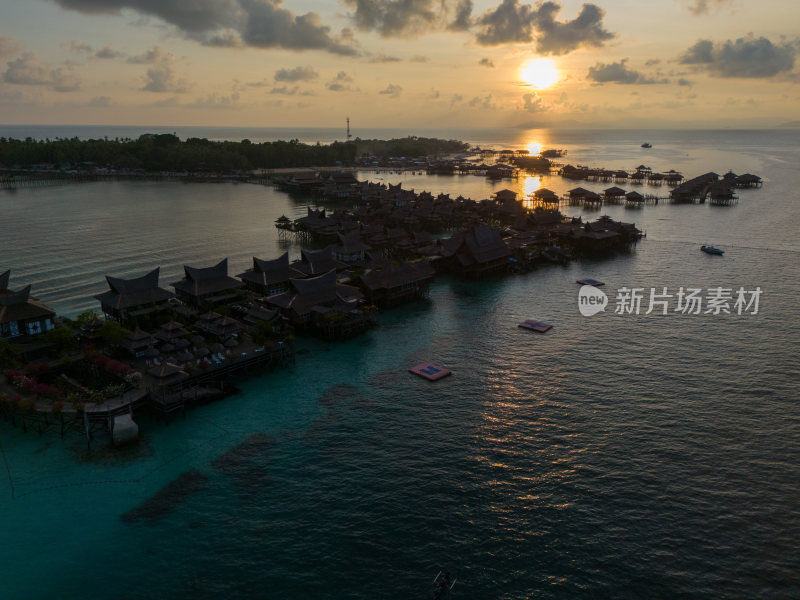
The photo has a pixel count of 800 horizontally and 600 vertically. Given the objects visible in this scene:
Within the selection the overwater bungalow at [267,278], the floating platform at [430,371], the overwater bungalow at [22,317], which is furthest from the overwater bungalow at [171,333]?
the floating platform at [430,371]

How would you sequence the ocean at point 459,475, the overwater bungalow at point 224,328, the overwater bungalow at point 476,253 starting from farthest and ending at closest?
the overwater bungalow at point 476,253
the overwater bungalow at point 224,328
the ocean at point 459,475

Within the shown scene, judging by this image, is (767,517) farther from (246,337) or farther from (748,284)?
(748,284)

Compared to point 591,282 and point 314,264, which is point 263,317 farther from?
point 591,282

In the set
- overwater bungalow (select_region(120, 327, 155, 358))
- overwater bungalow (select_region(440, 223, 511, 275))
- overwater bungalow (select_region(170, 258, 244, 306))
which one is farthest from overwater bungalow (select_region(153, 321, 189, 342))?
overwater bungalow (select_region(440, 223, 511, 275))

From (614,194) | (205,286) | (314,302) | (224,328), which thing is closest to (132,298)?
(205,286)

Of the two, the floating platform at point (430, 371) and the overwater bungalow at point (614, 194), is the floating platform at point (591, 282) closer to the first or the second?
the floating platform at point (430, 371)

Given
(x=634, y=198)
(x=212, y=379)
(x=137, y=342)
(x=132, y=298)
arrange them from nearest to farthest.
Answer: (x=212, y=379), (x=137, y=342), (x=132, y=298), (x=634, y=198)
